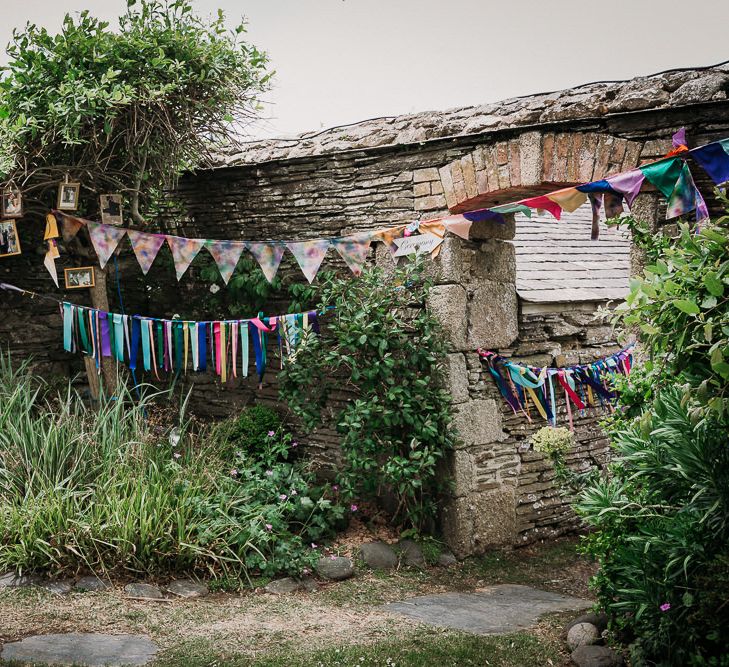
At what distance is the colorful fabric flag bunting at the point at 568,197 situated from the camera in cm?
495

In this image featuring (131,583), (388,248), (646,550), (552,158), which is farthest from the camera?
(388,248)

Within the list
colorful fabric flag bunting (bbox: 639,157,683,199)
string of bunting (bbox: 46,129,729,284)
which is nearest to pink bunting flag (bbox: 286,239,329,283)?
string of bunting (bbox: 46,129,729,284)

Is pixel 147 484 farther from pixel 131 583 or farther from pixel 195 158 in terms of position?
pixel 195 158

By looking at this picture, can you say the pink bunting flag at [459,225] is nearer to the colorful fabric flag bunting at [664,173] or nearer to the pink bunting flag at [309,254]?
the pink bunting flag at [309,254]

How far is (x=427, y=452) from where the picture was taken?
5.64 metres

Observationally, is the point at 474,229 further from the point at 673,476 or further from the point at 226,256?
the point at 673,476

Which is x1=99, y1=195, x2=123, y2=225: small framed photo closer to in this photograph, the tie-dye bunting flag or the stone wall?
the stone wall

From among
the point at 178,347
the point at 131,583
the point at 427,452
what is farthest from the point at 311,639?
the point at 178,347

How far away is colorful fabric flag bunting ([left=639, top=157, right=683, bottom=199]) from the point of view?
15.2 feet

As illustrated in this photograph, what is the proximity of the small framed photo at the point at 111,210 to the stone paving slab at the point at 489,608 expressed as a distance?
3.75m

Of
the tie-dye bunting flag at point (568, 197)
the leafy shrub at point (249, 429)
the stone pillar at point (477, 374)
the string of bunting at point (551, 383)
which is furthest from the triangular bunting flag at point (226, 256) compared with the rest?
the tie-dye bunting flag at point (568, 197)

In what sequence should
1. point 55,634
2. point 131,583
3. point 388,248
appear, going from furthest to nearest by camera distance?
point 388,248 < point 131,583 < point 55,634

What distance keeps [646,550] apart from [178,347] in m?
4.27

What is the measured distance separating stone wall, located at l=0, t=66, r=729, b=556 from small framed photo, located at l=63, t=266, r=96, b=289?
85 cm
